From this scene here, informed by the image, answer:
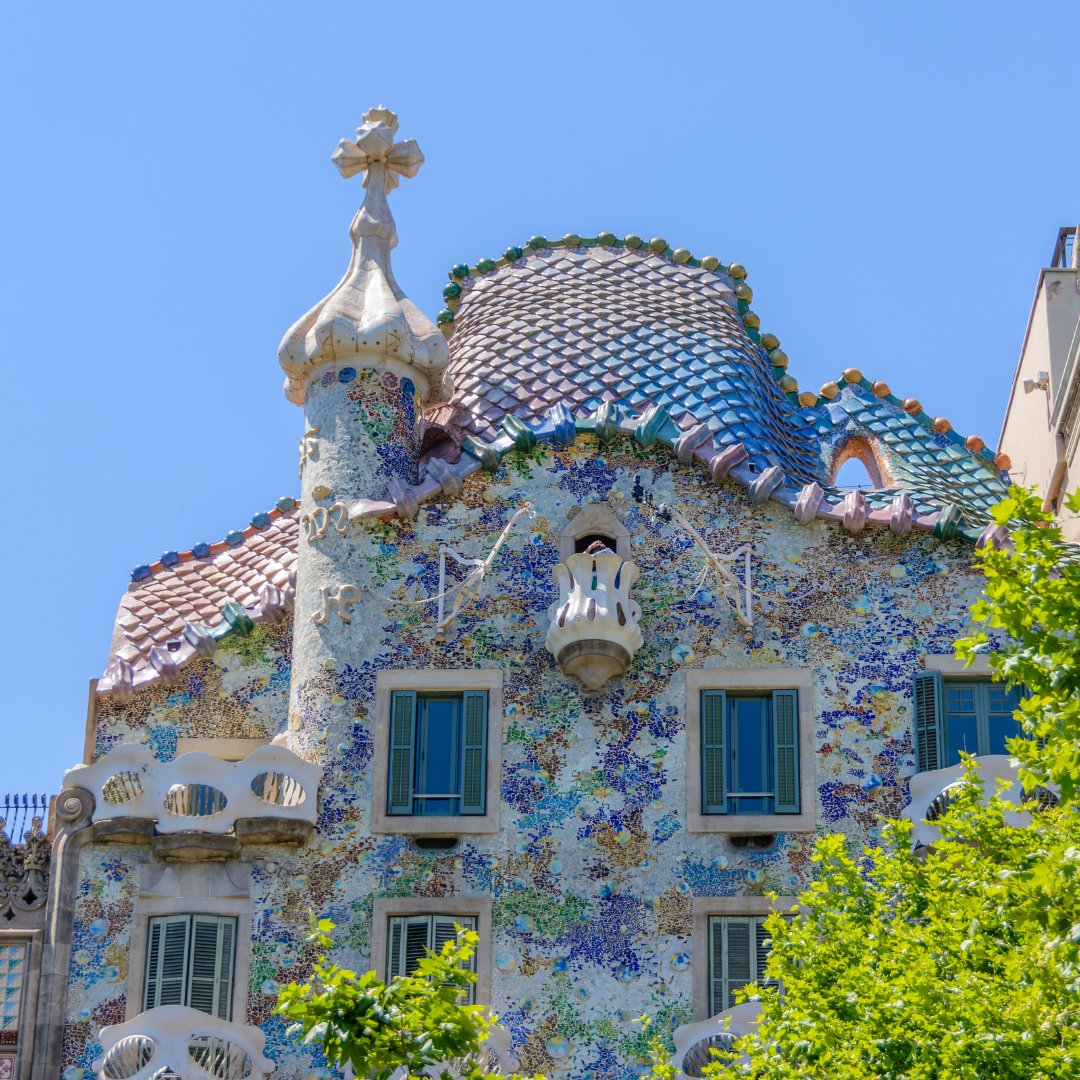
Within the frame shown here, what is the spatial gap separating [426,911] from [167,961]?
2.30 metres

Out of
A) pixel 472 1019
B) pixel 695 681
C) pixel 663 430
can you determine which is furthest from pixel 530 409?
pixel 472 1019

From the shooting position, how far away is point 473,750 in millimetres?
27203

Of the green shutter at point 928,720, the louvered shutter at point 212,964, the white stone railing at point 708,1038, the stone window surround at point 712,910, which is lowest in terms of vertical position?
the white stone railing at point 708,1038

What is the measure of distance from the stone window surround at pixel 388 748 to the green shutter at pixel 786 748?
248 centimetres

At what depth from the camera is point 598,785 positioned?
2700 centimetres

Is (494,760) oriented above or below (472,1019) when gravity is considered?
above

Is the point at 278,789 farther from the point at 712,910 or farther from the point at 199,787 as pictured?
the point at 712,910

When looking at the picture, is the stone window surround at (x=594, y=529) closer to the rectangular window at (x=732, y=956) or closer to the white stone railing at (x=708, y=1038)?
the rectangular window at (x=732, y=956)

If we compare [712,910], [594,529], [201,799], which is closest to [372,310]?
[594,529]

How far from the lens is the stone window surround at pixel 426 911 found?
26.3m

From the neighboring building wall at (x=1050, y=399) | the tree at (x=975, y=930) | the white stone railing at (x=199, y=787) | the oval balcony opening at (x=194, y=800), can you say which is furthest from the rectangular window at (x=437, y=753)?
the neighboring building wall at (x=1050, y=399)

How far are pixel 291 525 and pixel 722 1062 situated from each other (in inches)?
318

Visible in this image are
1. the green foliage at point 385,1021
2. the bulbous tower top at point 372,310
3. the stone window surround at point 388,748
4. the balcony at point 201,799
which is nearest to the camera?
the green foliage at point 385,1021

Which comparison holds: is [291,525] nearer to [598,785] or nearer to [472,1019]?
[598,785]
